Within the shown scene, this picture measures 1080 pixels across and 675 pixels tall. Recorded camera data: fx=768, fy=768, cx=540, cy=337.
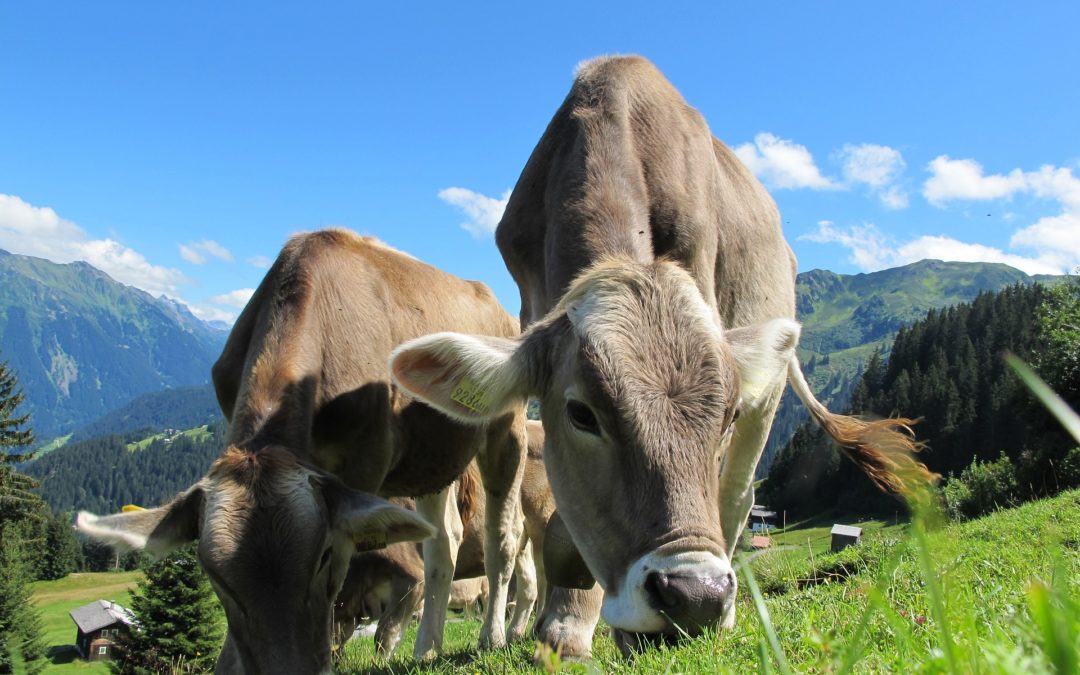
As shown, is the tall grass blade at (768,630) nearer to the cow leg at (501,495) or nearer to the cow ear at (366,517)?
the cow ear at (366,517)

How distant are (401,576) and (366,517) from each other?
1030 centimetres

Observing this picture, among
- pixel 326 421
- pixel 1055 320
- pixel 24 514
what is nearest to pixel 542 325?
pixel 326 421

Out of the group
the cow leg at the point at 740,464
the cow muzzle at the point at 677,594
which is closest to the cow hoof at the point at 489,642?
the cow leg at the point at 740,464

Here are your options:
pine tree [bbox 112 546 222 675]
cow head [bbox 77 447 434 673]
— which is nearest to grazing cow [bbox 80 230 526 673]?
cow head [bbox 77 447 434 673]

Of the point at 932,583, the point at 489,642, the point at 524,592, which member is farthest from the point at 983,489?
the point at 932,583

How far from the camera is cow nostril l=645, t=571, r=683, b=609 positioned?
10.7 feet

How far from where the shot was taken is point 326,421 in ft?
18.8

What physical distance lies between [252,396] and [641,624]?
125 inches

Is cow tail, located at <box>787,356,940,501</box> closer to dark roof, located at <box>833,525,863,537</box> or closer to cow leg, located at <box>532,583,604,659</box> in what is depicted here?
cow leg, located at <box>532,583,604,659</box>

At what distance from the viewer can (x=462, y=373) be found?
4719mm

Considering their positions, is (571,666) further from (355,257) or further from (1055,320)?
(1055,320)

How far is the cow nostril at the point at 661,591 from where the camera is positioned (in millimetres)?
3254

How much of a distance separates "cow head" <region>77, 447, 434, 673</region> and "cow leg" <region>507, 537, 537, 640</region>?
195 inches

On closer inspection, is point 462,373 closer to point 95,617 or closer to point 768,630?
point 768,630
